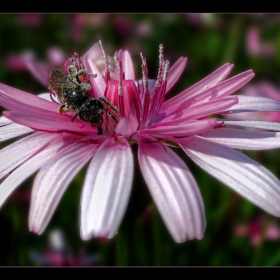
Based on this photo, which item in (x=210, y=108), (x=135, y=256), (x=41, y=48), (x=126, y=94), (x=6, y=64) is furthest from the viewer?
(x=41, y=48)

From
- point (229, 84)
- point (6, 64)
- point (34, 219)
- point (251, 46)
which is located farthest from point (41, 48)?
point (34, 219)

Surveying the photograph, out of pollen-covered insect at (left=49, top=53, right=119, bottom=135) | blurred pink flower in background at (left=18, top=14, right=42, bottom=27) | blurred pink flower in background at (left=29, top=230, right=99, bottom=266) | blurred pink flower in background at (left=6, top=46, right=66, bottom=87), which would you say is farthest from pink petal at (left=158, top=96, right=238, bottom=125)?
blurred pink flower in background at (left=18, top=14, right=42, bottom=27)

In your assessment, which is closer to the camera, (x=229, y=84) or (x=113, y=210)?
(x=113, y=210)

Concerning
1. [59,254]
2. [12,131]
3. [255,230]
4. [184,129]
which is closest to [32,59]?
[59,254]

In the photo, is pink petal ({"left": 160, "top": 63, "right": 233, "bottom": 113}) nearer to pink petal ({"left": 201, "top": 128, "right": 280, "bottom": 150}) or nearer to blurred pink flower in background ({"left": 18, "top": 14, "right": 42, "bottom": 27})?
pink petal ({"left": 201, "top": 128, "right": 280, "bottom": 150})

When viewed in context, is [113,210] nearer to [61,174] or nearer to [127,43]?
[61,174]

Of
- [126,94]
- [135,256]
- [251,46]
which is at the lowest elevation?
[135,256]

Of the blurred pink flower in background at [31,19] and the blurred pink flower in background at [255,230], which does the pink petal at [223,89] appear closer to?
the blurred pink flower in background at [255,230]
